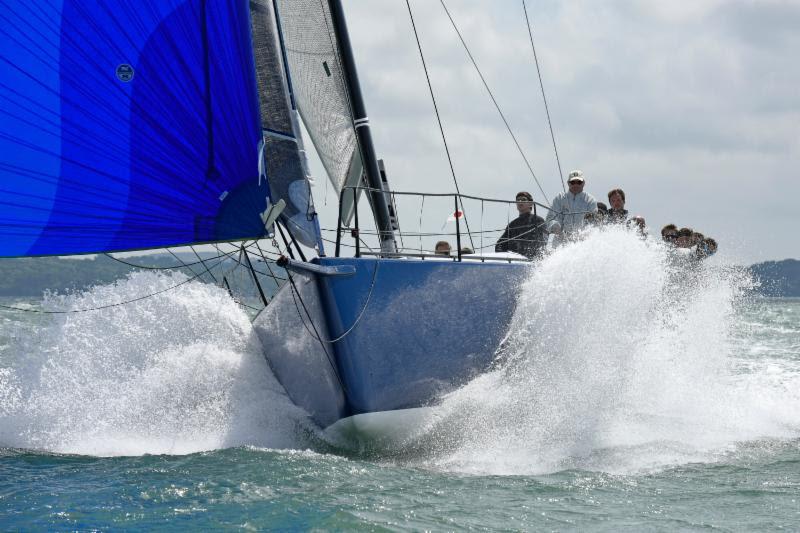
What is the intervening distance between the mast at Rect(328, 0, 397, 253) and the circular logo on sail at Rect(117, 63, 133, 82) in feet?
6.28

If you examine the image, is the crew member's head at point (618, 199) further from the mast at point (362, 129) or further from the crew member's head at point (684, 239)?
the mast at point (362, 129)

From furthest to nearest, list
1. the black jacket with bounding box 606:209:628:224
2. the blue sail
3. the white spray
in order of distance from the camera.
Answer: the black jacket with bounding box 606:209:628:224
the white spray
the blue sail

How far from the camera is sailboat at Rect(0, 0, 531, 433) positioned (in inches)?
218

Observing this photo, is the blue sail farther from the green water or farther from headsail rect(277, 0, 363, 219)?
headsail rect(277, 0, 363, 219)

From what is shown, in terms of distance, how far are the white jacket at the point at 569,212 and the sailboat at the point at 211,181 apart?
147 cm

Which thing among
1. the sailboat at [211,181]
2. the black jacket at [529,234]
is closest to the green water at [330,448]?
the sailboat at [211,181]

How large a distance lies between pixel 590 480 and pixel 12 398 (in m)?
4.29

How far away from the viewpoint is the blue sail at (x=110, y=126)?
5516mm

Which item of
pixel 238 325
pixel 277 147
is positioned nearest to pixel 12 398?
pixel 238 325

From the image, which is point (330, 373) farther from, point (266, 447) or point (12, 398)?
point (12, 398)

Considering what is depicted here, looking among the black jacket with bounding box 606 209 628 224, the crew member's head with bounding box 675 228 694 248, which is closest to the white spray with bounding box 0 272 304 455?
the black jacket with bounding box 606 209 628 224

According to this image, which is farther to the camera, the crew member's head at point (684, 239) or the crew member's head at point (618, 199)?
the crew member's head at point (684, 239)

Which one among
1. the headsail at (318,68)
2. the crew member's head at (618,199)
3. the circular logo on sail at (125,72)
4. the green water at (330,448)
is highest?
the headsail at (318,68)

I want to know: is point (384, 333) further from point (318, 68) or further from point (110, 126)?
point (318, 68)
